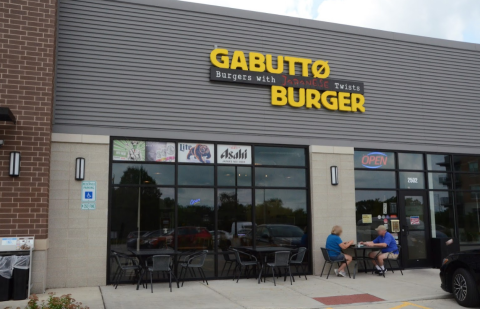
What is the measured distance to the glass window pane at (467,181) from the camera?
586 inches

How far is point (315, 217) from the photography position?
41.9 feet

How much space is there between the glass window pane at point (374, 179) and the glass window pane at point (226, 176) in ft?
12.7

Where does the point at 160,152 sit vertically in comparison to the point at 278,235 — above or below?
above

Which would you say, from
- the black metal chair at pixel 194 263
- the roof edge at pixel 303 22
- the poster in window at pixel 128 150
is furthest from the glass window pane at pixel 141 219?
the roof edge at pixel 303 22

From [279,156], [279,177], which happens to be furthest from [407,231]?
[279,156]

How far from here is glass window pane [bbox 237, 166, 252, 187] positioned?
488 inches

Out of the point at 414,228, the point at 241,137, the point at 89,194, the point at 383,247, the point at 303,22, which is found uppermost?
the point at 303,22

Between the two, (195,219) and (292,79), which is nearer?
(195,219)

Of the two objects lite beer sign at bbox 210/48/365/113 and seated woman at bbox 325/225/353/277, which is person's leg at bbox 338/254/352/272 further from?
lite beer sign at bbox 210/48/365/113

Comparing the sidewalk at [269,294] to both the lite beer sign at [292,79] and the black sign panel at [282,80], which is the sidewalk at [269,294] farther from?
the black sign panel at [282,80]

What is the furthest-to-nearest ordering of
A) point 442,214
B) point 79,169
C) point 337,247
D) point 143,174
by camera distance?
point 442,214 → point 337,247 → point 143,174 → point 79,169

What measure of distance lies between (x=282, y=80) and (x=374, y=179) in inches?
161

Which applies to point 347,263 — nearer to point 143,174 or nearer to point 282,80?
point 282,80

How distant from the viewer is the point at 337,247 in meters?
12.2
